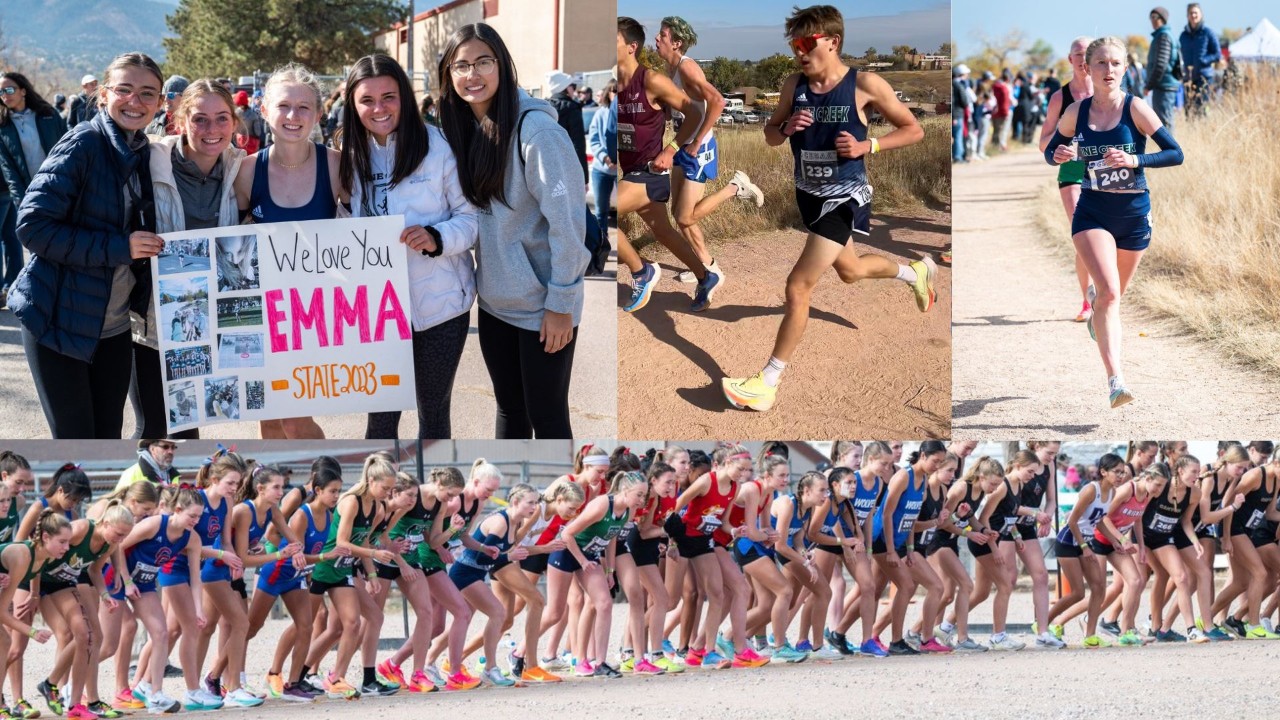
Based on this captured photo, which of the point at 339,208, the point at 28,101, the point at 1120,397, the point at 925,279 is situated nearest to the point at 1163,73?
the point at 1120,397

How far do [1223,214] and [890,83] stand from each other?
3055 mm

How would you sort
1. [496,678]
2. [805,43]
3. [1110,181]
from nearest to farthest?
[805,43] < [496,678] < [1110,181]

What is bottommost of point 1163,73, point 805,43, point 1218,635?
point 1218,635

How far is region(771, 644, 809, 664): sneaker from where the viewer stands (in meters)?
7.28

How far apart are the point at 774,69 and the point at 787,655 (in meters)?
3.33

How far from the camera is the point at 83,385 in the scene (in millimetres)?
4867

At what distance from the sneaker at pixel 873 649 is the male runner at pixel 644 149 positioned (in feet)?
8.89

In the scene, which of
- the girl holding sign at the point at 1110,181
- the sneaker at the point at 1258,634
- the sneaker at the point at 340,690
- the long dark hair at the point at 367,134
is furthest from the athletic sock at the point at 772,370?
the sneaker at the point at 1258,634

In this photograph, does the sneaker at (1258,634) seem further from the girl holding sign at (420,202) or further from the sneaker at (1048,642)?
the girl holding sign at (420,202)

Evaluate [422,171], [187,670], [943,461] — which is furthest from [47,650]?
[943,461]

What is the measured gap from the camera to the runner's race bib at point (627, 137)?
19.9 feet

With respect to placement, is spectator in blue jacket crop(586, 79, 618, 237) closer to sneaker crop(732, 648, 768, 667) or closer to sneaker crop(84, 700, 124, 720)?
sneaker crop(732, 648, 768, 667)

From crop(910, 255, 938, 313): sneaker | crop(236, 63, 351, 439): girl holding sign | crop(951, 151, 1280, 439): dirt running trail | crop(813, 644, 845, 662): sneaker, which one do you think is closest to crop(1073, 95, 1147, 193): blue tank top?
crop(951, 151, 1280, 439): dirt running trail

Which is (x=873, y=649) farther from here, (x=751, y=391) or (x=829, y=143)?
(x=829, y=143)
